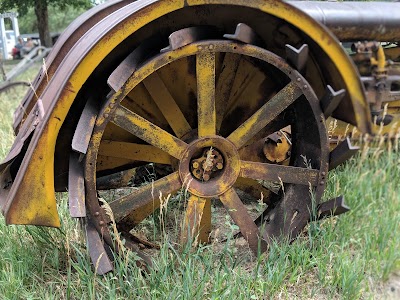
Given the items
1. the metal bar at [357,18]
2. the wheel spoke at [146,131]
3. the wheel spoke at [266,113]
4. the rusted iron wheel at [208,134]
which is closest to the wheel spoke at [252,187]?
the rusted iron wheel at [208,134]

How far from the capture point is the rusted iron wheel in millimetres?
2303

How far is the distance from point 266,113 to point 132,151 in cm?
82

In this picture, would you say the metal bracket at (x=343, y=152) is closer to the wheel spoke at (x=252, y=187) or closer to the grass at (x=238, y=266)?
the grass at (x=238, y=266)

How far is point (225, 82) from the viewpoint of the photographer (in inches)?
111

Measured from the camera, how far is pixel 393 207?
2.94m

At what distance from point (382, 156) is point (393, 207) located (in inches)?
34.5

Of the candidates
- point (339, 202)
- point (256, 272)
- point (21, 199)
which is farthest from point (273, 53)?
point (21, 199)

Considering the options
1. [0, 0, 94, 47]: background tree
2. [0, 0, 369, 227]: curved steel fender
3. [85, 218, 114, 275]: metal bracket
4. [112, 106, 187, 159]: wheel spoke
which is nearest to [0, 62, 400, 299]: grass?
[85, 218, 114, 275]: metal bracket

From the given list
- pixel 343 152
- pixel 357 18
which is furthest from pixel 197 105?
pixel 357 18

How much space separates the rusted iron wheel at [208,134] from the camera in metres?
2.30

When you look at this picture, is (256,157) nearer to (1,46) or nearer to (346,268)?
(346,268)

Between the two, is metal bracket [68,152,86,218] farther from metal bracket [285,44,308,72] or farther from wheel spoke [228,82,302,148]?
metal bracket [285,44,308,72]

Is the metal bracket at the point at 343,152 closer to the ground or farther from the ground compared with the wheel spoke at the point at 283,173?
farther from the ground

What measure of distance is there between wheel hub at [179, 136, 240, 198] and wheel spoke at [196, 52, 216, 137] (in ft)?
0.22
